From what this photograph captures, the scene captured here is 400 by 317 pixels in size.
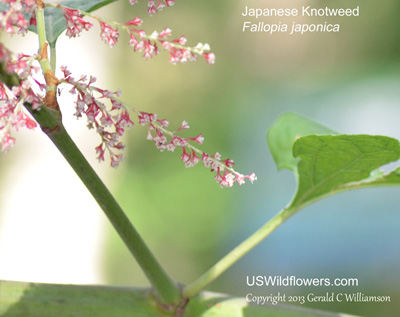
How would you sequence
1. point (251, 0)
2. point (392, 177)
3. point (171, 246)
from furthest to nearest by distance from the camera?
point (251, 0) < point (171, 246) < point (392, 177)

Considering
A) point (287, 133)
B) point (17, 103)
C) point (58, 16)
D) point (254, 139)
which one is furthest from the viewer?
point (254, 139)

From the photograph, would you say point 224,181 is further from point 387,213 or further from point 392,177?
point 387,213

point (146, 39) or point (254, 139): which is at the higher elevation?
point (146, 39)

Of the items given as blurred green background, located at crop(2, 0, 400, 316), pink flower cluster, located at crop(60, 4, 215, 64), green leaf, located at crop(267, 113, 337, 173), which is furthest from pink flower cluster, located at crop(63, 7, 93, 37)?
blurred green background, located at crop(2, 0, 400, 316)

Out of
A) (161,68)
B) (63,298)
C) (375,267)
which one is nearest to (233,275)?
(375,267)

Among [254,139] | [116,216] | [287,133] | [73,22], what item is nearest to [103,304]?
[116,216]

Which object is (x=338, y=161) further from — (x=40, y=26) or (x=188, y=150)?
(x=40, y=26)

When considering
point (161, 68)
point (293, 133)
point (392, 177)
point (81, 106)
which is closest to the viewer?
point (81, 106)
